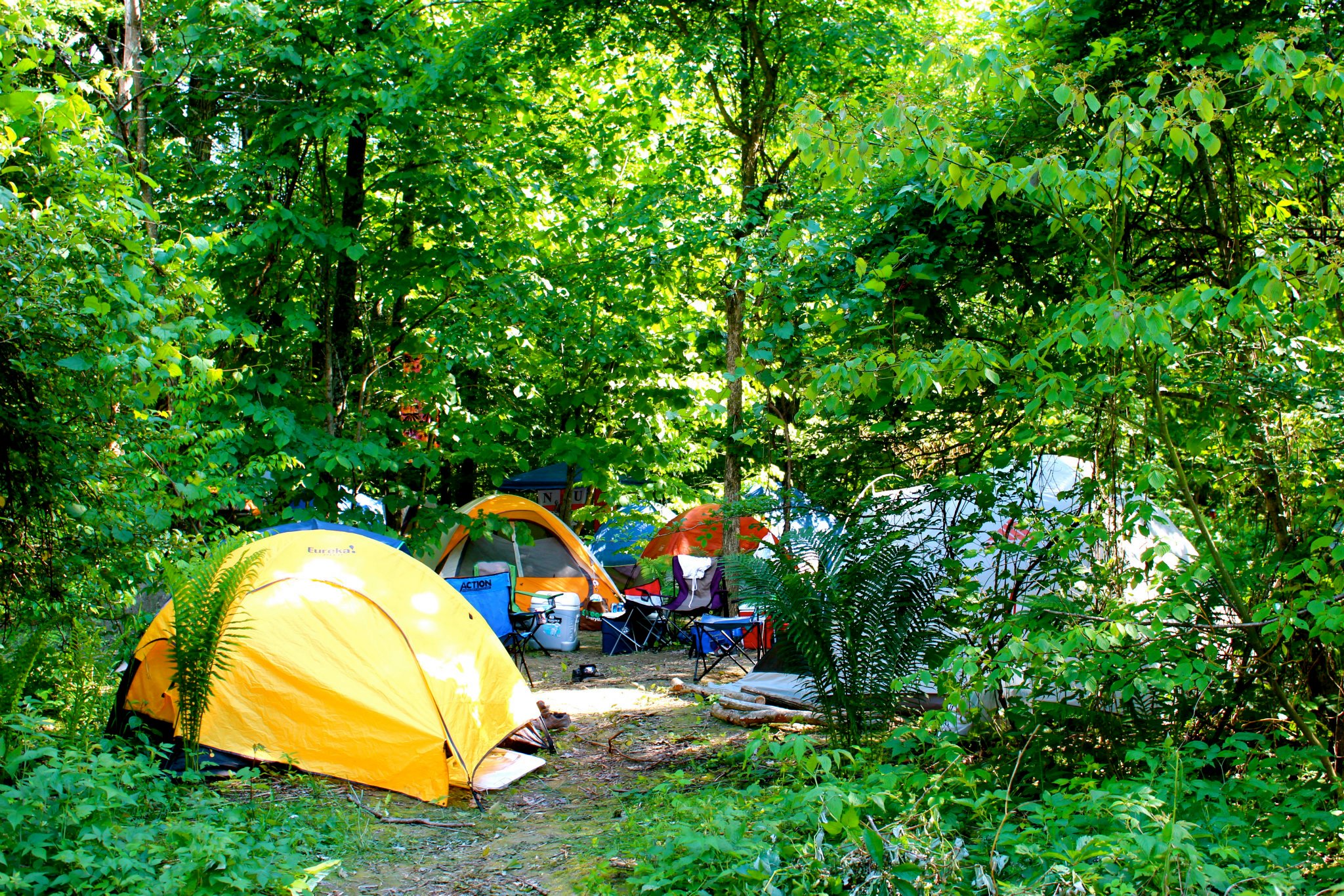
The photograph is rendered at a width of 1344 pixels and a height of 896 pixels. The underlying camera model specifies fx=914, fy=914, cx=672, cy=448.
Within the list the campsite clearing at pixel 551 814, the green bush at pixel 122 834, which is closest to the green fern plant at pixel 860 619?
the campsite clearing at pixel 551 814

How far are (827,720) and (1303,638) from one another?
233cm

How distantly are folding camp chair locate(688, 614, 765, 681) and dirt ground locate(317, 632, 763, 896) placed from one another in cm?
69

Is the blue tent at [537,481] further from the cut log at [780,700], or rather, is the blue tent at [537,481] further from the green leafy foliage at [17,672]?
the green leafy foliage at [17,672]

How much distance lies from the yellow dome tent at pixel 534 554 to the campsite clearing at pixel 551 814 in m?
3.70

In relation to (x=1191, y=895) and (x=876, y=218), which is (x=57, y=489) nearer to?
(x=876, y=218)

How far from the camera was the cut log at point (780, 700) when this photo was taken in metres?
6.36

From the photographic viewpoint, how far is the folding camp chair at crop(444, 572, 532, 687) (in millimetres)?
8148

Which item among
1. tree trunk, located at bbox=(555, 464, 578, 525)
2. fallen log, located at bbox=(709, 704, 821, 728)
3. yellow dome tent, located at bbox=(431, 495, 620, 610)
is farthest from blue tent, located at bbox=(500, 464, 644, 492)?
fallen log, located at bbox=(709, 704, 821, 728)

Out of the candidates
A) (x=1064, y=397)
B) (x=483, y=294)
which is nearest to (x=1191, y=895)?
(x=1064, y=397)

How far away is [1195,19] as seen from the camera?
423cm

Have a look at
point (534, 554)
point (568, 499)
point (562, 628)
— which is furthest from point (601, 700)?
point (568, 499)

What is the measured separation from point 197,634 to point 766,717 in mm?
3645

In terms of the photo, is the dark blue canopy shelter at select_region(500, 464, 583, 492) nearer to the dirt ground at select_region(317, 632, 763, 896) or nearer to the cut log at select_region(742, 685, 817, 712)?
the dirt ground at select_region(317, 632, 763, 896)

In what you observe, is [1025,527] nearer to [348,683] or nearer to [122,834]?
[348,683]
